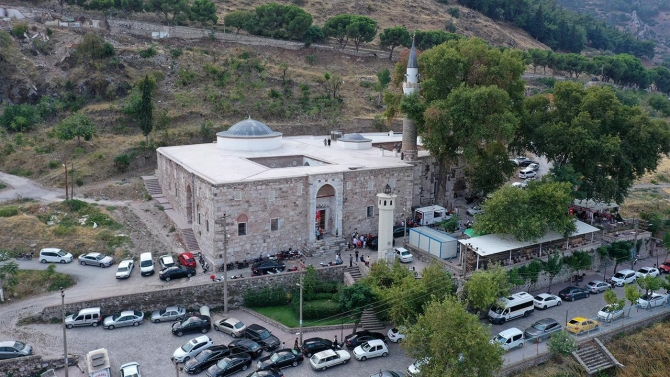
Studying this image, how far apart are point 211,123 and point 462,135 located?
27.3 metres

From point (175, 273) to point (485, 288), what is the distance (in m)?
16.2

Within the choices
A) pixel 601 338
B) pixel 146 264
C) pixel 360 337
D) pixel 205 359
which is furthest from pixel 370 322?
pixel 146 264

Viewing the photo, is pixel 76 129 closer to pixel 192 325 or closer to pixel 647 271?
pixel 192 325

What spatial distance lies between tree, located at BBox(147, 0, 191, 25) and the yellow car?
63.0 meters

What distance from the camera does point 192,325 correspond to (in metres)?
25.6

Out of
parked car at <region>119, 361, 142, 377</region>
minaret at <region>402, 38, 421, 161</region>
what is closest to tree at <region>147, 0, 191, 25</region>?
minaret at <region>402, 38, 421, 161</region>

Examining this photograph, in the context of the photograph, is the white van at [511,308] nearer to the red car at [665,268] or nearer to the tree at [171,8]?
the red car at [665,268]

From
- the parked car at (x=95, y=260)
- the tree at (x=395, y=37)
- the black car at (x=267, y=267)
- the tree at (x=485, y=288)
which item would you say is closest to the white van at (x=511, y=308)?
the tree at (x=485, y=288)

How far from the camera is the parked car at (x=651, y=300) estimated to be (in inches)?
1169

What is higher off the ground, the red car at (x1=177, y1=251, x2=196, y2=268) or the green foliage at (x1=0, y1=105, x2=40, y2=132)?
the green foliage at (x1=0, y1=105, x2=40, y2=132)

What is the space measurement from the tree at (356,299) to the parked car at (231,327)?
5125 mm

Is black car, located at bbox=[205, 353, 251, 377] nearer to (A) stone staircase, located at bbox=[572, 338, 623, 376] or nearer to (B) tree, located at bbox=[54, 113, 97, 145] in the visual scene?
(A) stone staircase, located at bbox=[572, 338, 623, 376]

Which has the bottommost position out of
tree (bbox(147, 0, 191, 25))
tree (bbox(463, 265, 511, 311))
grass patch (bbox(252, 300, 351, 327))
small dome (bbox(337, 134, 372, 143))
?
grass patch (bbox(252, 300, 351, 327))

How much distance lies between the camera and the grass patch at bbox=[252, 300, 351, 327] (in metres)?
26.9
